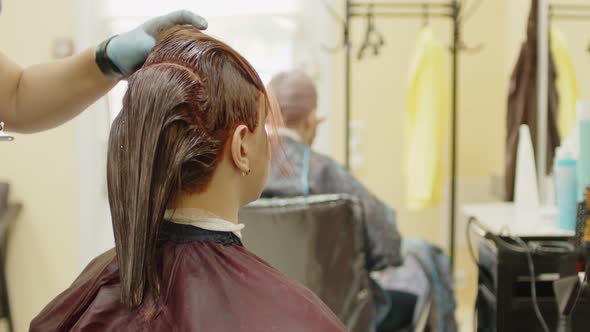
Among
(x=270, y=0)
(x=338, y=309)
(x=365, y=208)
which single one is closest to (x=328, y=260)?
(x=338, y=309)

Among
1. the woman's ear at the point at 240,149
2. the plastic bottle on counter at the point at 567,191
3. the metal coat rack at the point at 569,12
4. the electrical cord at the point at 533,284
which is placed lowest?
the electrical cord at the point at 533,284

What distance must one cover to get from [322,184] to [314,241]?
0.44 meters

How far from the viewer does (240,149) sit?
931mm

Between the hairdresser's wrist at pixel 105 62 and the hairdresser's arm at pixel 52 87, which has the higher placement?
the hairdresser's wrist at pixel 105 62

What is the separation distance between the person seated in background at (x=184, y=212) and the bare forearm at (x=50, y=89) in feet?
0.79

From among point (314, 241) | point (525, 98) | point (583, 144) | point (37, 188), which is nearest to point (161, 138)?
point (314, 241)

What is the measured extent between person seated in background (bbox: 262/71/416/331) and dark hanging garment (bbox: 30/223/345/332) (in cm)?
86

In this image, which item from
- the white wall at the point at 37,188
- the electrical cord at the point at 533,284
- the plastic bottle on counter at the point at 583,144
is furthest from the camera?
the white wall at the point at 37,188

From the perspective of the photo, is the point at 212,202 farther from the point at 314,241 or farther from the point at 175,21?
the point at 314,241

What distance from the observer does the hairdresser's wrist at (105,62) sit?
3.56ft

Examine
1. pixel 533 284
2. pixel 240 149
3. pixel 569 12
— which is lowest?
pixel 533 284

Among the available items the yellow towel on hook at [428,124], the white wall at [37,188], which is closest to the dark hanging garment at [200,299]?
the white wall at [37,188]

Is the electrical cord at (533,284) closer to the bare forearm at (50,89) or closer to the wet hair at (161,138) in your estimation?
the wet hair at (161,138)

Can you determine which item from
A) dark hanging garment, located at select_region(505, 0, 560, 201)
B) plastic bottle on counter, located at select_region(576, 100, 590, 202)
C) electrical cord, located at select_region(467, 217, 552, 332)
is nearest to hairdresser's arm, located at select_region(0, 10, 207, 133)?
electrical cord, located at select_region(467, 217, 552, 332)
